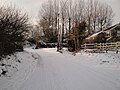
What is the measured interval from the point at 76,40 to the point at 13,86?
2808 centimetres

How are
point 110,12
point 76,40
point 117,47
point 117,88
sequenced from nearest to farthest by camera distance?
point 117,88, point 117,47, point 76,40, point 110,12

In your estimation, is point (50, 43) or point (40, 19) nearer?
point (50, 43)

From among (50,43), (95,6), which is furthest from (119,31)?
(50,43)

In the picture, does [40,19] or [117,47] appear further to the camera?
[40,19]

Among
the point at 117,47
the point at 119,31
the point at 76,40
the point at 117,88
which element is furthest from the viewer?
the point at 119,31

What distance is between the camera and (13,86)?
26.2ft

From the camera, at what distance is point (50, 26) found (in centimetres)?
6431

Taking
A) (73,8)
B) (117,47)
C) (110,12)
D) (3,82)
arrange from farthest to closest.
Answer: (110,12)
(73,8)
(117,47)
(3,82)

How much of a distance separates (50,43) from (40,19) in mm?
10611

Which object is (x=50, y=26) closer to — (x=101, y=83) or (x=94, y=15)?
(x=94, y=15)

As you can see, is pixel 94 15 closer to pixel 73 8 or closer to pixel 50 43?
pixel 73 8

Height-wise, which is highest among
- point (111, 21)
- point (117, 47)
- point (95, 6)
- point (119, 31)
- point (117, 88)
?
point (95, 6)

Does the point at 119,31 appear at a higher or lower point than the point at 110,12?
lower

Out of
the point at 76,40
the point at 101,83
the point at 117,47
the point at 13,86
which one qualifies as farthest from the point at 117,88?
the point at 76,40
